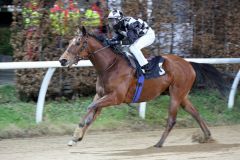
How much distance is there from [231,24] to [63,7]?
3880mm

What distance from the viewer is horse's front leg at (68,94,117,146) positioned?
24.0 feet

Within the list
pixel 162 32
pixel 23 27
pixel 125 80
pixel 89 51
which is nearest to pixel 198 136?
pixel 125 80

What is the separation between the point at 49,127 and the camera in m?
8.63

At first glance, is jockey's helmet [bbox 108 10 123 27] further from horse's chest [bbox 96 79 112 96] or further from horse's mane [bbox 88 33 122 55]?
horse's chest [bbox 96 79 112 96]

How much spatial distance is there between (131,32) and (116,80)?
0.75 m

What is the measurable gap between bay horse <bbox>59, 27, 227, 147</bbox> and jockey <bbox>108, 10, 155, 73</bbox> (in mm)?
189

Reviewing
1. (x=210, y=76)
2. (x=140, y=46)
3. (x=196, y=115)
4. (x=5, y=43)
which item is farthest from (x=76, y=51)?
(x=5, y=43)

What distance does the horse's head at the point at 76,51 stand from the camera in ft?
24.4

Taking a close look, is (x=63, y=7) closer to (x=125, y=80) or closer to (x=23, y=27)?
(x=23, y=27)

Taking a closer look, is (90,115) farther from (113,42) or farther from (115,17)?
(115,17)

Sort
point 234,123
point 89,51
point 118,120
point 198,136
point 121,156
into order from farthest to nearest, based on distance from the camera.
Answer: point 234,123 < point 118,120 < point 198,136 < point 89,51 < point 121,156

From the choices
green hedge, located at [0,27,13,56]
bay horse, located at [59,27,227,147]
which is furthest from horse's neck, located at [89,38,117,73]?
green hedge, located at [0,27,13,56]

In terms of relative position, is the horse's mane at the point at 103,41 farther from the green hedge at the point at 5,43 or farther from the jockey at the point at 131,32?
the green hedge at the point at 5,43

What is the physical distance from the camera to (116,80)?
7.79m
